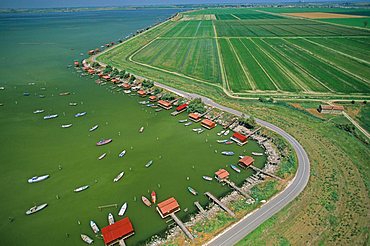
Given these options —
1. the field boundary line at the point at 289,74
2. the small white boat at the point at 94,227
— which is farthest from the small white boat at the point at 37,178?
the field boundary line at the point at 289,74

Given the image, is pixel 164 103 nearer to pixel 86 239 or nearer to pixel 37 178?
pixel 37 178

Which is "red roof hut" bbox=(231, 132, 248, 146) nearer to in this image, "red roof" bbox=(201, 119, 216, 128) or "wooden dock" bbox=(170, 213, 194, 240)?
"red roof" bbox=(201, 119, 216, 128)

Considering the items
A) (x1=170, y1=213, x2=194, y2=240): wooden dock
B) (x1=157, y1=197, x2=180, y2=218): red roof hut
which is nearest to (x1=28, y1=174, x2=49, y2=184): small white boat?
(x1=157, y1=197, x2=180, y2=218): red roof hut

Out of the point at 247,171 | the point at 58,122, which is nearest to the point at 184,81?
the point at 58,122

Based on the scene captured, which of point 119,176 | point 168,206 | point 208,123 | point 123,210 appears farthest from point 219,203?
point 208,123

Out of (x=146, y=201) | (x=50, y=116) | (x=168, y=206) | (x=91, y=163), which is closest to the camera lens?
(x=168, y=206)

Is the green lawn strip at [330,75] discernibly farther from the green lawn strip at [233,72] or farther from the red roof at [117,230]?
the red roof at [117,230]
